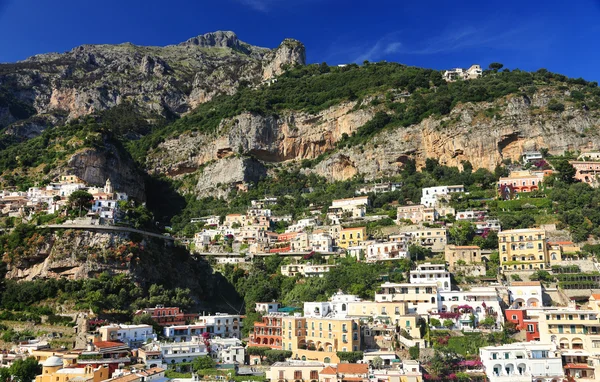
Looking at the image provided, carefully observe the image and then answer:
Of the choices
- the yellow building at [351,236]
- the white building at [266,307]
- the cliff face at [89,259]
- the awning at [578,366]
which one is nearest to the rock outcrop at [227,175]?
the yellow building at [351,236]

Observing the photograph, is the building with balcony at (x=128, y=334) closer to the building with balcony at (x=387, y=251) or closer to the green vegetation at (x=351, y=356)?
the green vegetation at (x=351, y=356)

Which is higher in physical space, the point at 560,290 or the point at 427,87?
the point at 427,87

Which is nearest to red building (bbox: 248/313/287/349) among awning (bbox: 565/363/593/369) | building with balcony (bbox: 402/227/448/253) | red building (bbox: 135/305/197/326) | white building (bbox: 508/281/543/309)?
red building (bbox: 135/305/197/326)

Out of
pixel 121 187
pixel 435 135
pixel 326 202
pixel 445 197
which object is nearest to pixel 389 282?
pixel 445 197

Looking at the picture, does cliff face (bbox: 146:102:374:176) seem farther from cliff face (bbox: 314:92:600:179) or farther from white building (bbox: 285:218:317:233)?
white building (bbox: 285:218:317:233)

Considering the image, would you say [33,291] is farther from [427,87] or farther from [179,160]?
[427,87]

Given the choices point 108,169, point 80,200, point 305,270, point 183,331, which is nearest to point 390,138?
point 305,270
